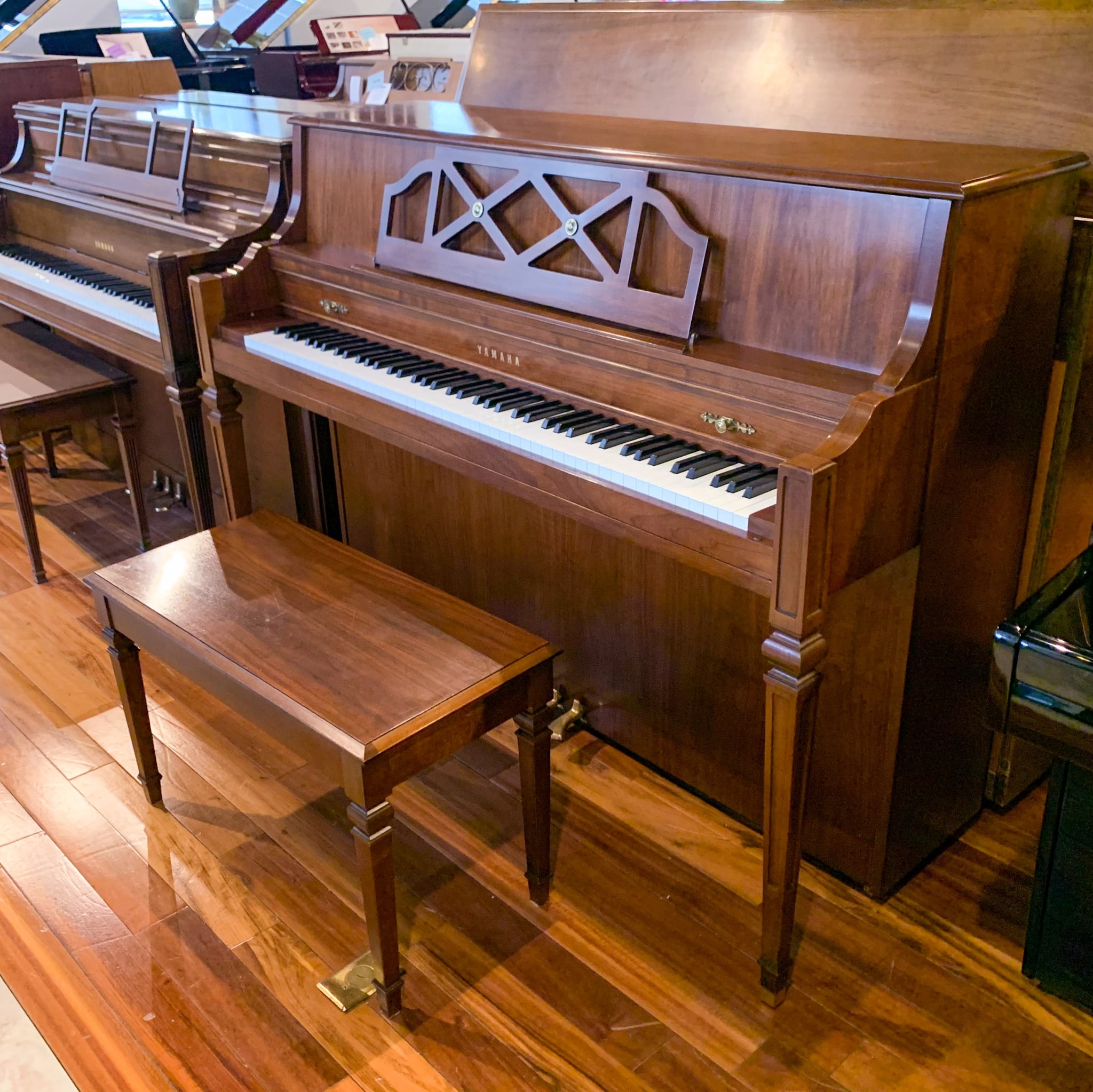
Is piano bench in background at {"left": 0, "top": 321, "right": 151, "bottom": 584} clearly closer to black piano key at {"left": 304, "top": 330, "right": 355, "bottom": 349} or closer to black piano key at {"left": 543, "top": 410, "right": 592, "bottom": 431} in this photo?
black piano key at {"left": 304, "top": 330, "right": 355, "bottom": 349}

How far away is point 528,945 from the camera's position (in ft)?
6.23

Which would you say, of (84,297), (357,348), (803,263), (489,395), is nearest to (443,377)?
(489,395)

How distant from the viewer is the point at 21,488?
3037mm

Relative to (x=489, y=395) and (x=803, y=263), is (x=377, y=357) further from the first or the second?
(x=803, y=263)

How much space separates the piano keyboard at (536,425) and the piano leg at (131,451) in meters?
0.99

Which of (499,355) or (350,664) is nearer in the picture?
(350,664)

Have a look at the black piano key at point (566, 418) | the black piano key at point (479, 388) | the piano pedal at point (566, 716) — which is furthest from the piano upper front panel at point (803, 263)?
the piano pedal at point (566, 716)

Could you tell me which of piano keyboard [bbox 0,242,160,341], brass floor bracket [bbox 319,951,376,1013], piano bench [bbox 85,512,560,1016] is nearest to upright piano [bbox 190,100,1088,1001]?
piano bench [bbox 85,512,560,1016]

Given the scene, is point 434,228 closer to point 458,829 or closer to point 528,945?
point 458,829

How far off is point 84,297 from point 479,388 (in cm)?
164

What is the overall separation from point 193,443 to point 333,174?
29.7 inches

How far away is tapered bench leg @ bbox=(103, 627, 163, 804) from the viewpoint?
81.7 inches

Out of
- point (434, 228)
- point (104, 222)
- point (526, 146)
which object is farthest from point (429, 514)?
point (104, 222)

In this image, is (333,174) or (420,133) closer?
(420,133)
